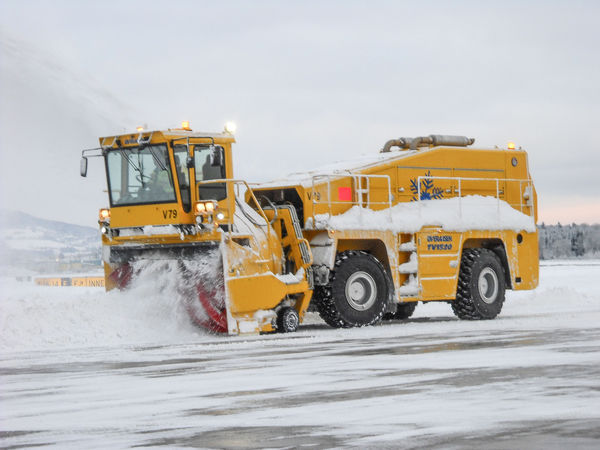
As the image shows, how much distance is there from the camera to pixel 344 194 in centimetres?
1939

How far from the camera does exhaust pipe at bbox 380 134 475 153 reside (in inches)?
845

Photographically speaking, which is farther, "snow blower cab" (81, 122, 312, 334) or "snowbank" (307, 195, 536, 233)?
"snowbank" (307, 195, 536, 233)

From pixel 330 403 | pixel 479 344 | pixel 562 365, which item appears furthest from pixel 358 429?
pixel 479 344

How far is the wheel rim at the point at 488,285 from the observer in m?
21.0

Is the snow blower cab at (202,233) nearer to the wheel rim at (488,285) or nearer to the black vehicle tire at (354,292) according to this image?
the black vehicle tire at (354,292)

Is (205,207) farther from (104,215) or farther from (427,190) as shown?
(427,190)

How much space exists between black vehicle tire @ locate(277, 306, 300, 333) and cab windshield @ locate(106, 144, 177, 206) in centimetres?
266

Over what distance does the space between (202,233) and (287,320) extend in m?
2.10

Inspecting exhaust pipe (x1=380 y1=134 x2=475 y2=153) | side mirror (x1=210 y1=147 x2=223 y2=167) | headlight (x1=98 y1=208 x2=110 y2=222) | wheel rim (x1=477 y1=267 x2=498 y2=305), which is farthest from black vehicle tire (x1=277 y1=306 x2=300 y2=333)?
exhaust pipe (x1=380 y1=134 x2=475 y2=153)

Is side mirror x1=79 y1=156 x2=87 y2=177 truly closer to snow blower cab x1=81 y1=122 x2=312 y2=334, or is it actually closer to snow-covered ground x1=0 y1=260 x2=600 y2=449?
snow blower cab x1=81 y1=122 x2=312 y2=334

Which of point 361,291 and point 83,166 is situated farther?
point 361,291

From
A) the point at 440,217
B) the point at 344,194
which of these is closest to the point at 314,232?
the point at 344,194

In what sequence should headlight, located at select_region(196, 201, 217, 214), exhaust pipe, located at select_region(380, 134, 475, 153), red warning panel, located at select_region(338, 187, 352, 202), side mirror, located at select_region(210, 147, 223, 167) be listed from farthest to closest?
exhaust pipe, located at select_region(380, 134, 475, 153) → red warning panel, located at select_region(338, 187, 352, 202) → headlight, located at select_region(196, 201, 217, 214) → side mirror, located at select_region(210, 147, 223, 167)

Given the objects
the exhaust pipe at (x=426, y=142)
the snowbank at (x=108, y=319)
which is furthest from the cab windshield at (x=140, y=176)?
the exhaust pipe at (x=426, y=142)
